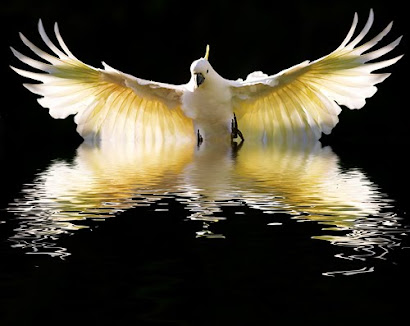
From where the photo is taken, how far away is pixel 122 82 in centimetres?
801

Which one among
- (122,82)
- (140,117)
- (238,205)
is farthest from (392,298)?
(140,117)

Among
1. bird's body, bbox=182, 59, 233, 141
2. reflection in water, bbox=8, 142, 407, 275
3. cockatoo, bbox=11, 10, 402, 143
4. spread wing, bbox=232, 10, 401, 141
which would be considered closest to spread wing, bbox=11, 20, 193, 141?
cockatoo, bbox=11, 10, 402, 143

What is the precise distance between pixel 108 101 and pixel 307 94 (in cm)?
191

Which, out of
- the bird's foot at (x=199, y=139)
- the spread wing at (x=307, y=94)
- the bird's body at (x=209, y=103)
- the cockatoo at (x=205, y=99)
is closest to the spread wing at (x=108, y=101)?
the cockatoo at (x=205, y=99)

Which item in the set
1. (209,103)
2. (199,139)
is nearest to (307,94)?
(209,103)

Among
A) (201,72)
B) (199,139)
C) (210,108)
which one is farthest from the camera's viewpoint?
(199,139)

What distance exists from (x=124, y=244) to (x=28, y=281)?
0.60 metres

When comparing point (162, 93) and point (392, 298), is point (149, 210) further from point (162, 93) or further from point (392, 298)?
point (162, 93)

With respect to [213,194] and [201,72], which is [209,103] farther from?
[213,194]

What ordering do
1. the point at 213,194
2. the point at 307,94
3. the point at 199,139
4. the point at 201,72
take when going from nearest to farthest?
1. the point at 213,194
2. the point at 201,72
3. the point at 307,94
4. the point at 199,139

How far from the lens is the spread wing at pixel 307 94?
7410 millimetres

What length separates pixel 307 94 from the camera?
321 inches

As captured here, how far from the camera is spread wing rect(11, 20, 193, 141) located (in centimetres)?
785

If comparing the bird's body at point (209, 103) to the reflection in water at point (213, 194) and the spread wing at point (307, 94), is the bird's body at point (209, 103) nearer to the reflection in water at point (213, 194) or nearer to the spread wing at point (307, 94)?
the spread wing at point (307, 94)
